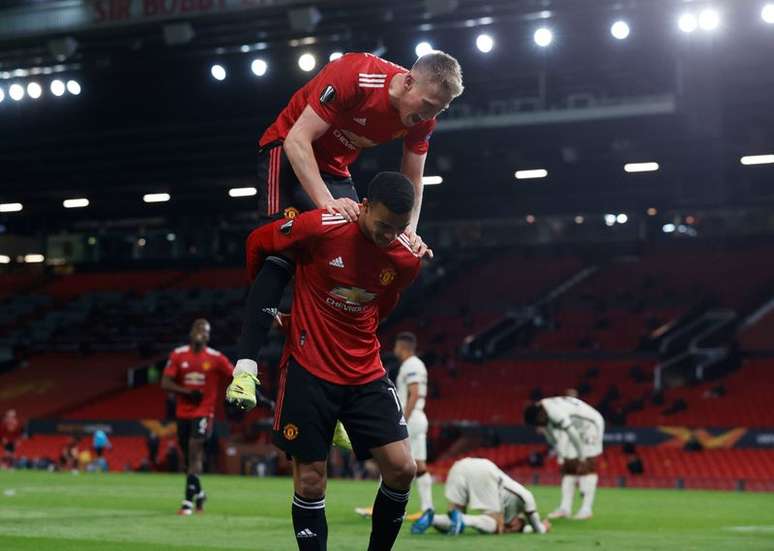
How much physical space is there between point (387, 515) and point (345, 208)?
1698 millimetres

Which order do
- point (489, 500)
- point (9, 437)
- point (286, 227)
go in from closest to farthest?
point (286, 227) < point (489, 500) < point (9, 437)

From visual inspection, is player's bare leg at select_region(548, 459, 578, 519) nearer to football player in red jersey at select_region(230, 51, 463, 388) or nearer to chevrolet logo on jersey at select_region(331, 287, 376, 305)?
football player in red jersey at select_region(230, 51, 463, 388)

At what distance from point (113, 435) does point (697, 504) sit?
20.5m

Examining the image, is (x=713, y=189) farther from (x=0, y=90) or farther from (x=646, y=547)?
(x=646, y=547)

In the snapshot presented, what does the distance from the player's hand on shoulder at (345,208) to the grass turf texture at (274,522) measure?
456cm

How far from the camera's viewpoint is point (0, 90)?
Answer: 92.5ft

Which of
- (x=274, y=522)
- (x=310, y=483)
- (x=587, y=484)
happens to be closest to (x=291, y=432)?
(x=310, y=483)

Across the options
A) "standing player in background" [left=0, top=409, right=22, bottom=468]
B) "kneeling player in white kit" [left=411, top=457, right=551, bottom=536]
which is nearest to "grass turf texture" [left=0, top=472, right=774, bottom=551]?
"kneeling player in white kit" [left=411, top=457, right=551, bottom=536]

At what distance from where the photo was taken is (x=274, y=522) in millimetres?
13578

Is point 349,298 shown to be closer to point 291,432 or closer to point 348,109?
point 291,432

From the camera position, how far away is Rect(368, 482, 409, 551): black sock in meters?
6.44

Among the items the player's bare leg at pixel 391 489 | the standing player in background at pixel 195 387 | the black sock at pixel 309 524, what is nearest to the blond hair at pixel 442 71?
the player's bare leg at pixel 391 489

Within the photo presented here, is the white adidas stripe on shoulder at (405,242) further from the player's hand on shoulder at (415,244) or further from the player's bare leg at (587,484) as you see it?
the player's bare leg at (587,484)

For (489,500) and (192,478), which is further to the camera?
(192,478)
